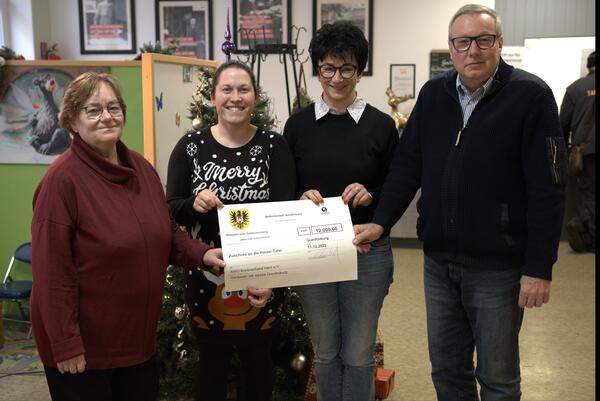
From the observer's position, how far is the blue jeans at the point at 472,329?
6.32 ft

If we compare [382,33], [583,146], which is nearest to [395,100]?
[382,33]

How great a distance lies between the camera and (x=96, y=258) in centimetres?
168

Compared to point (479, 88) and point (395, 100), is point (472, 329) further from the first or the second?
point (395, 100)

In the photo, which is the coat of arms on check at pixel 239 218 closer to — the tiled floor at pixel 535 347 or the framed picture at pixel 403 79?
the tiled floor at pixel 535 347

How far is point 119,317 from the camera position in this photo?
1742 millimetres

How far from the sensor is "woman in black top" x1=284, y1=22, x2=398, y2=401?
204 centimetres

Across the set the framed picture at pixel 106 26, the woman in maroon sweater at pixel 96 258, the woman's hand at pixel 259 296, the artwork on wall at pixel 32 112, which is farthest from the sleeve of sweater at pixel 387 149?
the framed picture at pixel 106 26

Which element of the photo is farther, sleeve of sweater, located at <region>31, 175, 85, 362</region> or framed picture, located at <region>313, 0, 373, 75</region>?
framed picture, located at <region>313, 0, 373, 75</region>

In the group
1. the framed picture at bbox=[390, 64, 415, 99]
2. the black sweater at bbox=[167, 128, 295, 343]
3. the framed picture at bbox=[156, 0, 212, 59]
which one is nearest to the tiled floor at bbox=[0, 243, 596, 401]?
the black sweater at bbox=[167, 128, 295, 343]

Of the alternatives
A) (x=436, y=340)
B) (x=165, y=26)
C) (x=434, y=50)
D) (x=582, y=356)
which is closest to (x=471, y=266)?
(x=436, y=340)

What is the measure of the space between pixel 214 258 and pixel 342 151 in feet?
1.76

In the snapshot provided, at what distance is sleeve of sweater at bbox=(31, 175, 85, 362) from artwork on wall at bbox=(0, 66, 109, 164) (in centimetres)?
204

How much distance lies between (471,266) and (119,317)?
1.05 m

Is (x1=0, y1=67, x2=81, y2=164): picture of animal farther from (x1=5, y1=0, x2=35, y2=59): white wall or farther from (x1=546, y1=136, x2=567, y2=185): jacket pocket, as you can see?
(x1=5, y1=0, x2=35, y2=59): white wall
